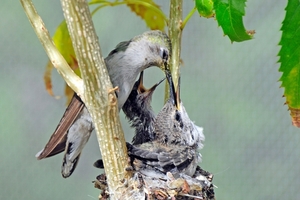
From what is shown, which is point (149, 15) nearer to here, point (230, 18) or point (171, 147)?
point (171, 147)

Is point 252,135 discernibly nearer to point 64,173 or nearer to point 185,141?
point 185,141

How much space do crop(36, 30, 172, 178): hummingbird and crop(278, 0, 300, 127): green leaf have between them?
1.77 feet

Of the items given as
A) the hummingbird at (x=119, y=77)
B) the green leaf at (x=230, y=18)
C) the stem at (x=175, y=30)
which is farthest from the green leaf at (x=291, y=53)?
the hummingbird at (x=119, y=77)

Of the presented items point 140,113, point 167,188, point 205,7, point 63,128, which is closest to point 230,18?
point 205,7

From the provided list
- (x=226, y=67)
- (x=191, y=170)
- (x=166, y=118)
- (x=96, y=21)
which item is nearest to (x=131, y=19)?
(x=96, y=21)

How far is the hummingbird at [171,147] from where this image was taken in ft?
4.86

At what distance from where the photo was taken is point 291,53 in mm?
1068

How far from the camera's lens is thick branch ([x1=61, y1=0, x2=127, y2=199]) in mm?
966

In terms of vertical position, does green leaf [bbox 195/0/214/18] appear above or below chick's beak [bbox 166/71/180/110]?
above

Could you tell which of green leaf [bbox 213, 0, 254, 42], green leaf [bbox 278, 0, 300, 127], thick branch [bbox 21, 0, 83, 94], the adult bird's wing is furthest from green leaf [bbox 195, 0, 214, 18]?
the adult bird's wing

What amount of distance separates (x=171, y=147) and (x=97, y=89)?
703 mm

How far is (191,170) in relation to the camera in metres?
1.59

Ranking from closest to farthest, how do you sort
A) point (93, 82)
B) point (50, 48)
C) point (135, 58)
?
point (93, 82), point (50, 48), point (135, 58)

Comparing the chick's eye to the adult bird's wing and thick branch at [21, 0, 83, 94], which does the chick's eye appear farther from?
thick branch at [21, 0, 83, 94]
